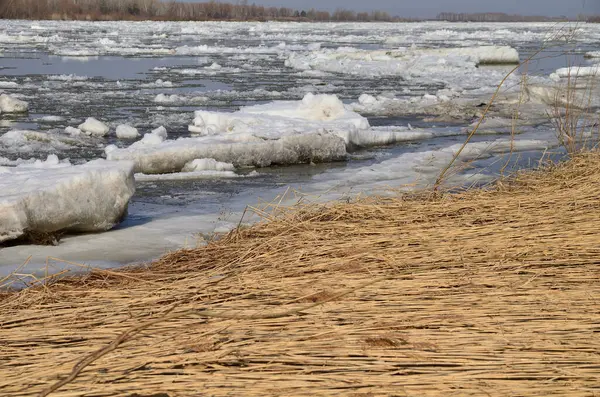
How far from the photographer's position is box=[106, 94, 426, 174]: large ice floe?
6.43m

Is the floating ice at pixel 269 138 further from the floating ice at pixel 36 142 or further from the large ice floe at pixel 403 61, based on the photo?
the large ice floe at pixel 403 61

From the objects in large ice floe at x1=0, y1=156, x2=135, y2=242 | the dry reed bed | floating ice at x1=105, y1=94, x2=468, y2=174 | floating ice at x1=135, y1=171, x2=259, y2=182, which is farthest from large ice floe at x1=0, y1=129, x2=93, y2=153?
the dry reed bed

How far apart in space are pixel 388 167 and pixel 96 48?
68.5 ft

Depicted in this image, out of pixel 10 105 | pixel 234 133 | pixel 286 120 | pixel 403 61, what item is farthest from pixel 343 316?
pixel 403 61

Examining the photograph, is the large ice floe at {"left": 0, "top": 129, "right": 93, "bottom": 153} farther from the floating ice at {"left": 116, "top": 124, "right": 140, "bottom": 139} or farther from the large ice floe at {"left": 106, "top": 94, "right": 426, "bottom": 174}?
the large ice floe at {"left": 106, "top": 94, "right": 426, "bottom": 174}

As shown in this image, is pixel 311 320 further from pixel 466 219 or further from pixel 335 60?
pixel 335 60

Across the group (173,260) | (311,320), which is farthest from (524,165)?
(311,320)

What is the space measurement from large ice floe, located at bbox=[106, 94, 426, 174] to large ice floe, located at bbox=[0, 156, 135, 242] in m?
1.77

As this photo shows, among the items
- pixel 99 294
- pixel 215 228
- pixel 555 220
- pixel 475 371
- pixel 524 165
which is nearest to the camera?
pixel 475 371

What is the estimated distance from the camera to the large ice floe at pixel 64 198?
12.9 feet

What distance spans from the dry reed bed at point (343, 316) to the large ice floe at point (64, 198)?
3.90ft

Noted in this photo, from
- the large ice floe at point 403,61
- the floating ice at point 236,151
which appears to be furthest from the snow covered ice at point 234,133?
the large ice floe at point 403,61

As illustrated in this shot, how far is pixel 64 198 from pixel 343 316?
243 centimetres

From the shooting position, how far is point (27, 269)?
3.49 m
